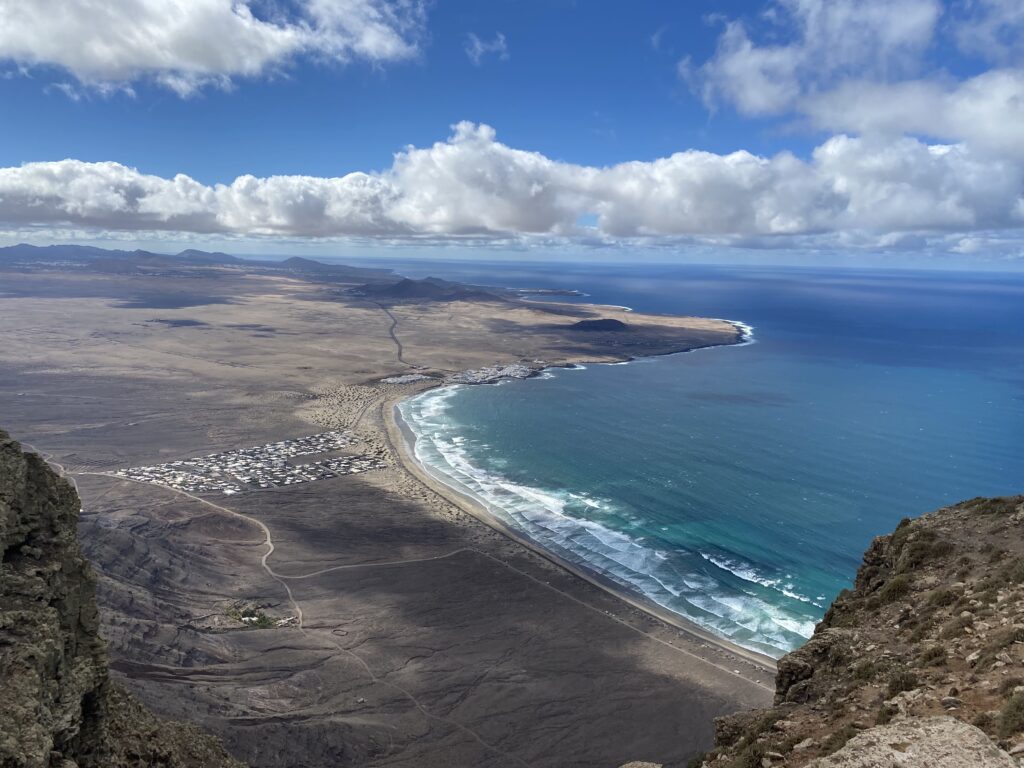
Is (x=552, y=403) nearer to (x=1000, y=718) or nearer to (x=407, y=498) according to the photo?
(x=407, y=498)

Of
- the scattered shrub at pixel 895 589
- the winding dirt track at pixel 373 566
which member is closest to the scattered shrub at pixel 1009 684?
the scattered shrub at pixel 895 589

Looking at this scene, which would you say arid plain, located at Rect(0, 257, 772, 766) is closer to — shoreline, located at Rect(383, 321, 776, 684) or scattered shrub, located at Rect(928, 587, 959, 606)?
shoreline, located at Rect(383, 321, 776, 684)

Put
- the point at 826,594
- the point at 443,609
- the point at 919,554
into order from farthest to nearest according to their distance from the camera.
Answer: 1. the point at 826,594
2. the point at 443,609
3. the point at 919,554

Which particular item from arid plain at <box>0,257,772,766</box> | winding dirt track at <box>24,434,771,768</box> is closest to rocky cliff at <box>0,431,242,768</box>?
arid plain at <box>0,257,772,766</box>

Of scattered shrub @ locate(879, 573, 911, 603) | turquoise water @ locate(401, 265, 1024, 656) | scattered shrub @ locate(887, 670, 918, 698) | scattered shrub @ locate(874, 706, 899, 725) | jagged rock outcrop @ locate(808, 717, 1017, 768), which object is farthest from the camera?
turquoise water @ locate(401, 265, 1024, 656)

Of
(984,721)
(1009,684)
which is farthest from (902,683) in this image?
(984,721)

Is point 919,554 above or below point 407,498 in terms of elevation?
A: above

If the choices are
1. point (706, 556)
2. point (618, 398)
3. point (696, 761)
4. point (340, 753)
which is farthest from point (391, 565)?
point (618, 398)

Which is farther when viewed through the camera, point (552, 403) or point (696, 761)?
point (552, 403)

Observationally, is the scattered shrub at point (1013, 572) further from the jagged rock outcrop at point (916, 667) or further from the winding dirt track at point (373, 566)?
the winding dirt track at point (373, 566)
